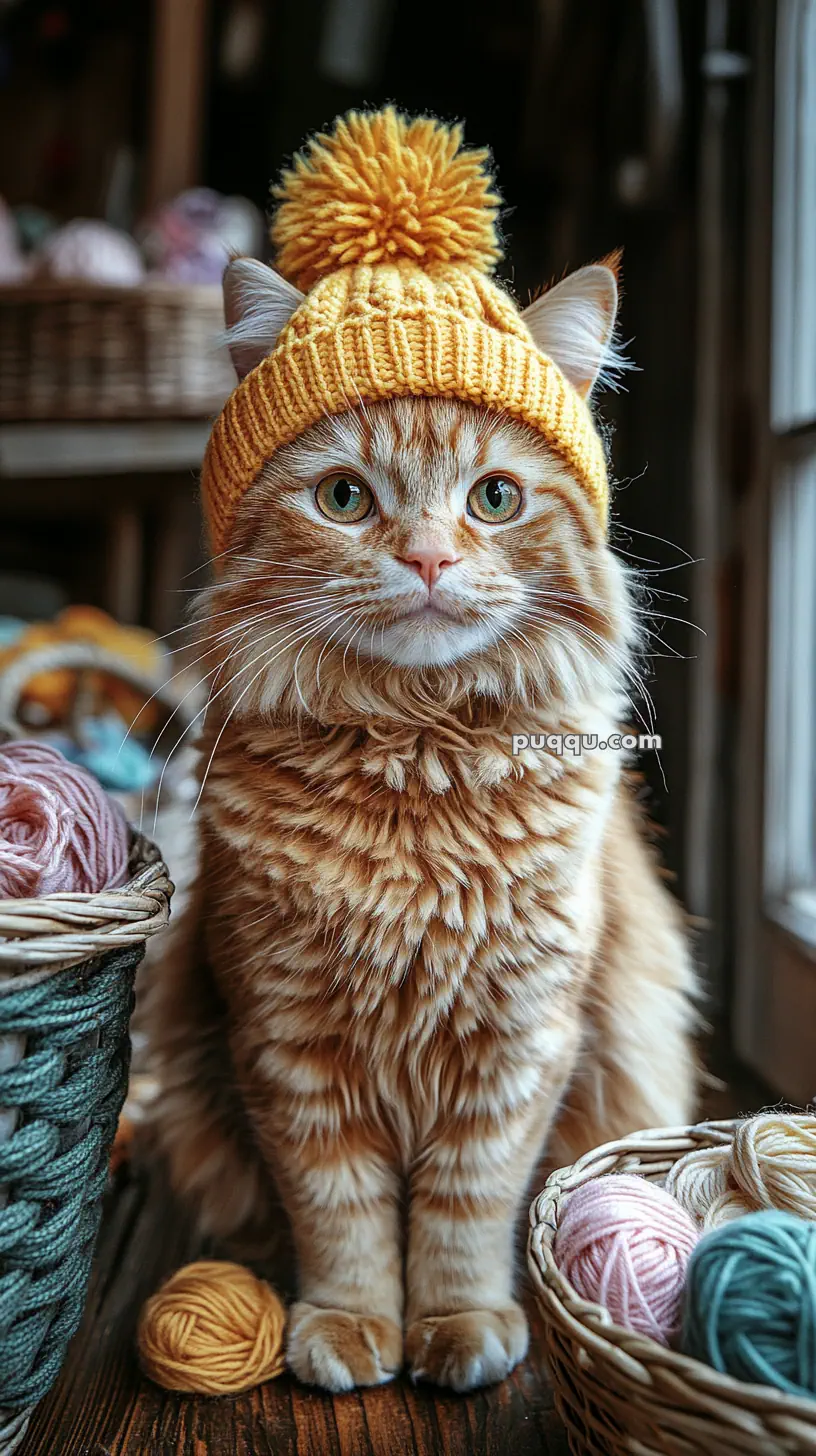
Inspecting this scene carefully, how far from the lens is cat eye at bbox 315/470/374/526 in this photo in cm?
84

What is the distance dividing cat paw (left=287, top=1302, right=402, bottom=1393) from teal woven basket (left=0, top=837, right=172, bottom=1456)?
0.18m

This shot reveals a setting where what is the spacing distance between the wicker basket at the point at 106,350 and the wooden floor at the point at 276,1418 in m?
1.46

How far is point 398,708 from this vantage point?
865mm

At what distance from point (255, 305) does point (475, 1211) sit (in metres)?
0.75

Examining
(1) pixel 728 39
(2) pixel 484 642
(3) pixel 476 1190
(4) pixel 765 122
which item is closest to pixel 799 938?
(3) pixel 476 1190

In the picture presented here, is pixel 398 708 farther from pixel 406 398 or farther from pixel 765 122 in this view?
pixel 765 122

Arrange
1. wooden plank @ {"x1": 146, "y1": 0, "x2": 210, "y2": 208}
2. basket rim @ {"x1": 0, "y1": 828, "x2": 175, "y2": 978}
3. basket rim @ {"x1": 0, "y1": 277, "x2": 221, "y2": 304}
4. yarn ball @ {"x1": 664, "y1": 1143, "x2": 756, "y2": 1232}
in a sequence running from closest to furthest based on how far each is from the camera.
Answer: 1. basket rim @ {"x1": 0, "y1": 828, "x2": 175, "y2": 978}
2. yarn ball @ {"x1": 664, "y1": 1143, "x2": 756, "y2": 1232}
3. basket rim @ {"x1": 0, "y1": 277, "x2": 221, "y2": 304}
4. wooden plank @ {"x1": 146, "y1": 0, "x2": 210, "y2": 208}

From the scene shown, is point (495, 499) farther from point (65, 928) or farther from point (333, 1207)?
point (333, 1207)

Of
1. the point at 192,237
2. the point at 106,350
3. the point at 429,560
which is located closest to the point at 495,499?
the point at 429,560

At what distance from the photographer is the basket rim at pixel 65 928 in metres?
0.68

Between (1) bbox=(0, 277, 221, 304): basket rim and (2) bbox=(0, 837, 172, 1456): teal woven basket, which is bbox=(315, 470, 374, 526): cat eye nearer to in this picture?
(2) bbox=(0, 837, 172, 1456): teal woven basket

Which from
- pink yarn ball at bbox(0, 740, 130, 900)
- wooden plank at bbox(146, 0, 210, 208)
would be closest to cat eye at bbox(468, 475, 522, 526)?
pink yarn ball at bbox(0, 740, 130, 900)

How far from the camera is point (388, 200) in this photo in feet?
2.80

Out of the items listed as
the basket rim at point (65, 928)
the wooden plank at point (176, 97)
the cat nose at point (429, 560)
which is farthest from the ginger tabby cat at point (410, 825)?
the wooden plank at point (176, 97)
